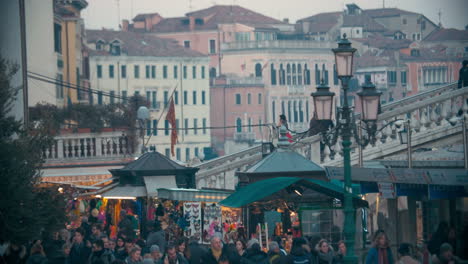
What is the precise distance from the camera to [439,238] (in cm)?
1606

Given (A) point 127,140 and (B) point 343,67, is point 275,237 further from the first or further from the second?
(A) point 127,140

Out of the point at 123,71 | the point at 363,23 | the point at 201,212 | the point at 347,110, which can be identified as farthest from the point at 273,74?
the point at 347,110

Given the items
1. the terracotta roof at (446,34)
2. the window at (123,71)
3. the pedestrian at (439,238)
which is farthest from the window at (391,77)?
the pedestrian at (439,238)

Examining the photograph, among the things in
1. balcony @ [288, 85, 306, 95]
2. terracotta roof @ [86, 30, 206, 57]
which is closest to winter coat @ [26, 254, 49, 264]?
terracotta roof @ [86, 30, 206, 57]

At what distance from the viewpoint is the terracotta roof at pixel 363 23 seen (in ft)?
415

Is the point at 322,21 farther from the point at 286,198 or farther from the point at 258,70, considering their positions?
the point at 286,198

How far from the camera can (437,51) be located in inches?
4648

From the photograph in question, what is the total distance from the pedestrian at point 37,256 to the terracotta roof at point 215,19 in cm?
9803

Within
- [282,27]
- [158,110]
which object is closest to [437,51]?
[282,27]

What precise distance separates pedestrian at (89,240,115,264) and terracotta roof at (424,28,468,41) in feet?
343

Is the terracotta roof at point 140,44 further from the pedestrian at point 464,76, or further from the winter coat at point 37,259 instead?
the winter coat at point 37,259

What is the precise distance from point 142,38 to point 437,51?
31.2 meters

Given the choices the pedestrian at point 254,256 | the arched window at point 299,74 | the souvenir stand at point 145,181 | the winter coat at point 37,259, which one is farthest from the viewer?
the arched window at point 299,74

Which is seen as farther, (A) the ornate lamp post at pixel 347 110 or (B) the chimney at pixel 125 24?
(B) the chimney at pixel 125 24
